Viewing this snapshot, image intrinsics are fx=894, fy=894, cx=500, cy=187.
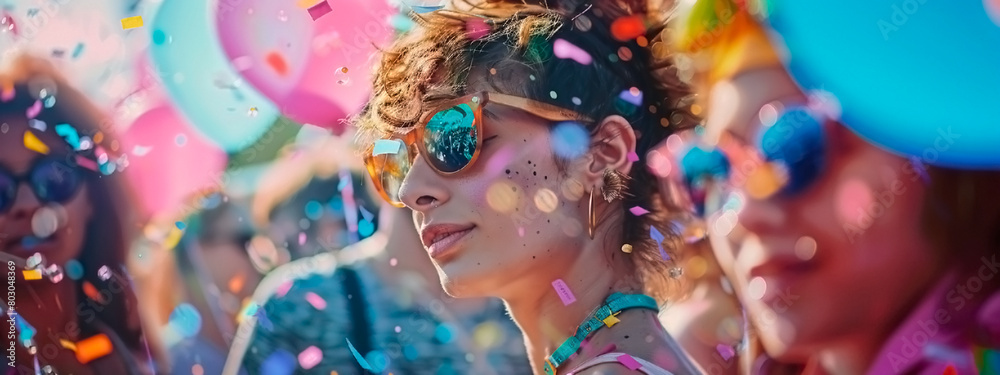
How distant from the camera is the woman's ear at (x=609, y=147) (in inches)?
74.7

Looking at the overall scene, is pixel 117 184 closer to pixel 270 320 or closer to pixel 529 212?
pixel 270 320

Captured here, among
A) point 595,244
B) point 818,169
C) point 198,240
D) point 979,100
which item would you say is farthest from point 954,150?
point 198,240

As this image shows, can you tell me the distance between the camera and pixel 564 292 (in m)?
1.89

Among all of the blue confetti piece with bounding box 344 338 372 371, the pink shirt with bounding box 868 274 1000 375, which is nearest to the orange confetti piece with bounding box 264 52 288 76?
the blue confetti piece with bounding box 344 338 372 371

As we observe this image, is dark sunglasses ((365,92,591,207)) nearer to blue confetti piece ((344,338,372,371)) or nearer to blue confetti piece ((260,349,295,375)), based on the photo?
blue confetti piece ((344,338,372,371))

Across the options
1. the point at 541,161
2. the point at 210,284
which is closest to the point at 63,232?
the point at 210,284

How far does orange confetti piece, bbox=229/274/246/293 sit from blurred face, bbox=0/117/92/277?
0.56 m

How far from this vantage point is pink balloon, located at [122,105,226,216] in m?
2.56

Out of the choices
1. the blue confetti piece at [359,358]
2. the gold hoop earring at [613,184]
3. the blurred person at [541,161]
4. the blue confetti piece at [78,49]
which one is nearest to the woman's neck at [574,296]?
the blurred person at [541,161]

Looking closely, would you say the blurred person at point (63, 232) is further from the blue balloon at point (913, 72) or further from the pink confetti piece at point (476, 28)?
the blue balloon at point (913, 72)

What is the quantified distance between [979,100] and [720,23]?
0.54m

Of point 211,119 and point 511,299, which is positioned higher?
point 211,119

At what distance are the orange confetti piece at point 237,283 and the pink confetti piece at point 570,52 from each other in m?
1.19

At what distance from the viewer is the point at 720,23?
1.97m
